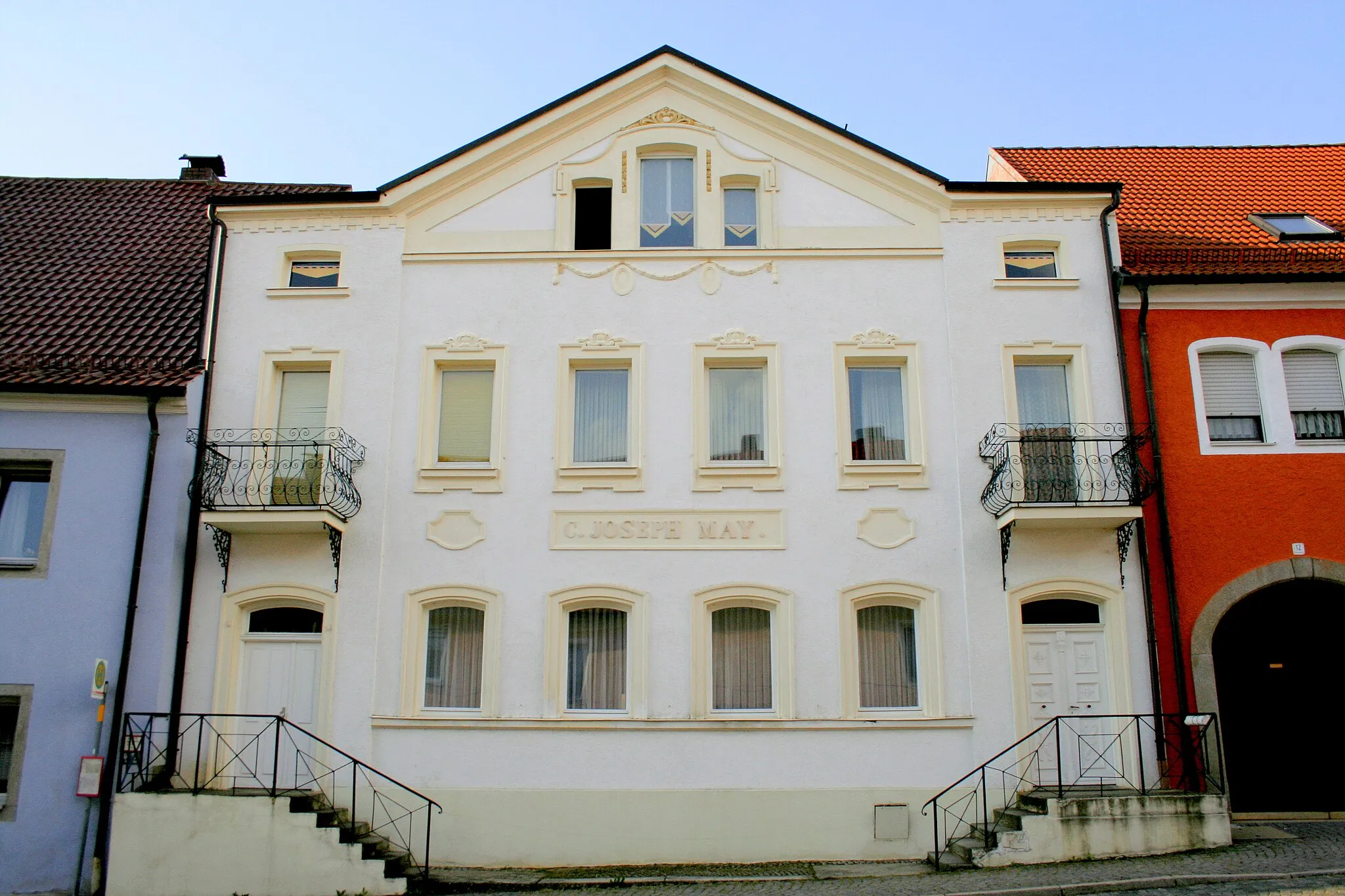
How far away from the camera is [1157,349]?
49.7 feet

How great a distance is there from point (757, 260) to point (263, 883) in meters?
10.1

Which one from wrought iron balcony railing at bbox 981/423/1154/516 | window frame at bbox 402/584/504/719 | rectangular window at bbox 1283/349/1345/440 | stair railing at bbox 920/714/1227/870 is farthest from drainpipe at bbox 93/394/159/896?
rectangular window at bbox 1283/349/1345/440

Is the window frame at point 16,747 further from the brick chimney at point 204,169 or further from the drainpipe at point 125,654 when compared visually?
the brick chimney at point 204,169

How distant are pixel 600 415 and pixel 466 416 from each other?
6.19 feet

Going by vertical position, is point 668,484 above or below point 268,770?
above

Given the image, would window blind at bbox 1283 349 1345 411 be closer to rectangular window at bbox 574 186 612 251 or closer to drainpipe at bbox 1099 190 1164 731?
drainpipe at bbox 1099 190 1164 731

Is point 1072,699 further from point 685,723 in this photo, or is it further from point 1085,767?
point 685,723

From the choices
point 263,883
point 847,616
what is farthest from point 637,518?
point 263,883

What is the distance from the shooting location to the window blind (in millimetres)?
15117

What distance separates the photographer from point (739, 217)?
628 inches

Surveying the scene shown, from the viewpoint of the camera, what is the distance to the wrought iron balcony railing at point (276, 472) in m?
14.4

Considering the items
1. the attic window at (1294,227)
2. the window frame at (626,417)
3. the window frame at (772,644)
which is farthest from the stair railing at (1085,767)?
the attic window at (1294,227)

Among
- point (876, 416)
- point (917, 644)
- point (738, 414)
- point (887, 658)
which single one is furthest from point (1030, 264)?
point (887, 658)

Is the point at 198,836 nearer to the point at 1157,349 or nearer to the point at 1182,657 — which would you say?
the point at 1182,657
